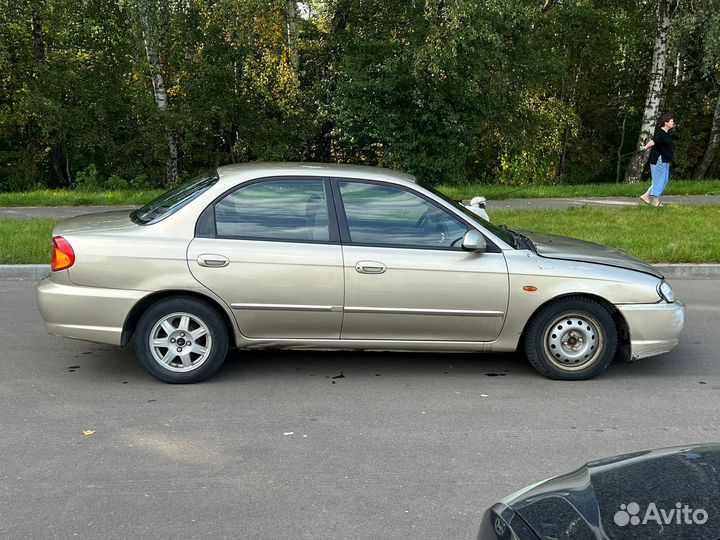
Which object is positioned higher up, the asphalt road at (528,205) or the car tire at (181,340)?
the car tire at (181,340)

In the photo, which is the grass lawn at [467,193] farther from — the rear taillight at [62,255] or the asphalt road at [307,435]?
the rear taillight at [62,255]

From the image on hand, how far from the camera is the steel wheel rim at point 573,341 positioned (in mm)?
6219

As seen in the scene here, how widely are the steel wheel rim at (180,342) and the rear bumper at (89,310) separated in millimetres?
255

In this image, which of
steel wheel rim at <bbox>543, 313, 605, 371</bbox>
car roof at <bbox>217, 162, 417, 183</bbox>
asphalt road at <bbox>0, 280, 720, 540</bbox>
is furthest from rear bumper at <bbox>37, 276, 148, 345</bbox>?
steel wheel rim at <bbox>543, 313, 605, 371</bbox>

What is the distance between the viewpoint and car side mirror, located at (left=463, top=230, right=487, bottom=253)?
6.03m

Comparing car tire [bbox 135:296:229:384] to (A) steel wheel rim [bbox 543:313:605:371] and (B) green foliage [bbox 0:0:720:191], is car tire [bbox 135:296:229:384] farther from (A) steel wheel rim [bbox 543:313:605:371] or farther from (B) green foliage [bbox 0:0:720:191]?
(B) green foliage [bbox 0:0:720:191]

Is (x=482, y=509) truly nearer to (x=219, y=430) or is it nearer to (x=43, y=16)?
(x=219, y=430)

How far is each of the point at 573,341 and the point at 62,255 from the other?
148 inches

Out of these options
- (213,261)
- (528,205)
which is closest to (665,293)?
(213,261)

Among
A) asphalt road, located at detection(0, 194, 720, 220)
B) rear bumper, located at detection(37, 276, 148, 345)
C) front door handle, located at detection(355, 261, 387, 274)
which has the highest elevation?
front door handle, located at detection(355, 261, 387, 274)

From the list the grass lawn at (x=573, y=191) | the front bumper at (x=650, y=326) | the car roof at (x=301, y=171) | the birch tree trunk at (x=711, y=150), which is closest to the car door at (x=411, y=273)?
the car roof at (x=301, y=171)

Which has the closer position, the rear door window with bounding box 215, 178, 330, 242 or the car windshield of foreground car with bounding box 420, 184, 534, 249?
the rear door window with bounding box 215, 178, 330, 242

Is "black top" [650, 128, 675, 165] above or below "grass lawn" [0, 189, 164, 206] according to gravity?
above

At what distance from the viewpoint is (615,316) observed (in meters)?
6.35
